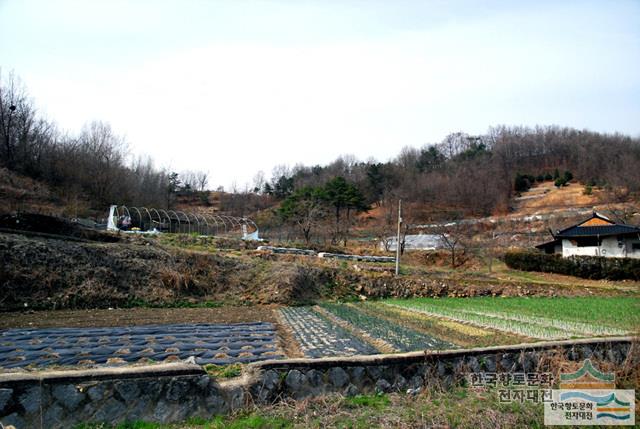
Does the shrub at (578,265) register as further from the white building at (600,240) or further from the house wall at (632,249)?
the house wall at (632,249)

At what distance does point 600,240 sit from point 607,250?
791 millimetres

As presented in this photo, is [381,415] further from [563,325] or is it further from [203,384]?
[563,325]

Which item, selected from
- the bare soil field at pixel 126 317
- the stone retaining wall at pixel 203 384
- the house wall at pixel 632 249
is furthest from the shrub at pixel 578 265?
the stone retaining wall at pixel 203 384

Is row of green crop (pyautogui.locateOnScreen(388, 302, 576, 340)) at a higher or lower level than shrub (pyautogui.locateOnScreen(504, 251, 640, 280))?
lower

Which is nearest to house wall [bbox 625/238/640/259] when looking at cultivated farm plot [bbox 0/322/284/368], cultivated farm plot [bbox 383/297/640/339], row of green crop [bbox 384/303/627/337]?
cultivated farm plot [bbox 383/297/640/339]

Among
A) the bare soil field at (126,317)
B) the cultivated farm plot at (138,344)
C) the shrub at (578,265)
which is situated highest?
the shrub at (578,265)

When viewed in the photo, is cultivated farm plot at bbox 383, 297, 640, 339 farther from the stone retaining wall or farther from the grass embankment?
the grass embankment

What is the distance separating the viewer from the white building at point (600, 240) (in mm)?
27656

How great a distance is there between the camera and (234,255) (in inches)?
752

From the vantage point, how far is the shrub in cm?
2381

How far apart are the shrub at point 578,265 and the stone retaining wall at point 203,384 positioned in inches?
906

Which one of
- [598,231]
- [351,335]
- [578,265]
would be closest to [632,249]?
[598,231]

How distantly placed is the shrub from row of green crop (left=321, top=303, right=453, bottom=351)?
19.7 metres

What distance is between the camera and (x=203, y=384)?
4082 mm
